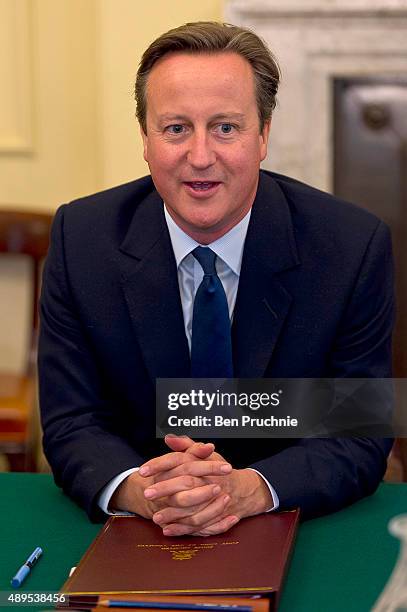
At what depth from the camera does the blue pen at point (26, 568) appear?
143cm

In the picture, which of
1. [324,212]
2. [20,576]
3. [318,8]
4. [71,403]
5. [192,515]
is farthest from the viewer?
[318,8]

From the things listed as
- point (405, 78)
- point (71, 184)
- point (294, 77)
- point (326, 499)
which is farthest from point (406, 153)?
point (326, 499)

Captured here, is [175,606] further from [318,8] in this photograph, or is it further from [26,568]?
[318,8]

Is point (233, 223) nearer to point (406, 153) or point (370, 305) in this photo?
point (370, 305)

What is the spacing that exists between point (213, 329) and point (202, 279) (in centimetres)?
12

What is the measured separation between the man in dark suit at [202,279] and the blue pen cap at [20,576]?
357 mm

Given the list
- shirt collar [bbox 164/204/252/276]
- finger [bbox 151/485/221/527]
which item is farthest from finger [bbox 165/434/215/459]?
shirt collar [bbox 164/204/252/276]

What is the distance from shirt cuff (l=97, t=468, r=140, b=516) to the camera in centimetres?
172

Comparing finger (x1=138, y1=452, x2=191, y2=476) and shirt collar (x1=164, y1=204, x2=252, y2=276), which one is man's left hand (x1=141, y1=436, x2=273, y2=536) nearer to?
finger (x1=138, y1=452, x2=191, y2=476)

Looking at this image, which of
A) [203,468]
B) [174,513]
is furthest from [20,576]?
[203,468]

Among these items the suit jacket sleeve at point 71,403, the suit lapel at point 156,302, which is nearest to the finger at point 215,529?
the suit jacket sleeve at point 71,403

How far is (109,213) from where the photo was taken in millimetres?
2207

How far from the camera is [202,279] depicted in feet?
6.82

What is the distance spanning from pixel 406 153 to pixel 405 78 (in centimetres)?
27
